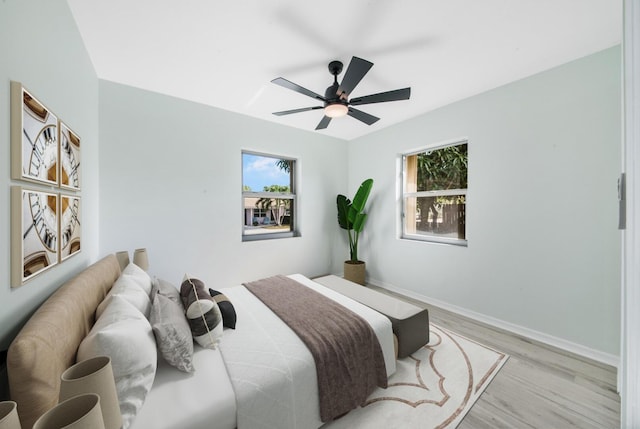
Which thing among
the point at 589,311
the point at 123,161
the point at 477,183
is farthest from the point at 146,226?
the point at 589,311

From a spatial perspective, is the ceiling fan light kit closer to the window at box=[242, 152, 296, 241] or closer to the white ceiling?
the white ceiling

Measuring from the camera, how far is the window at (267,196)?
338cm

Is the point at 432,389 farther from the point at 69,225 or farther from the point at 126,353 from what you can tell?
the point at 69,225

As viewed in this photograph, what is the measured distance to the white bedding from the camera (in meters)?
0.97

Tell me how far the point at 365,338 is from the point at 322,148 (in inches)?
122

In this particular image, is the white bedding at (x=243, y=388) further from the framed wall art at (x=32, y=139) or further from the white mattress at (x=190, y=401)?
the framed wall art at (x=32, y=139)

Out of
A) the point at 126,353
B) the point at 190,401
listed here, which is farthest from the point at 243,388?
the point at 126,353

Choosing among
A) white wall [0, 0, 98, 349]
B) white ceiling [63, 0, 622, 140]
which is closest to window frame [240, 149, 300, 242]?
white ceiling [63, 0, 622, 140]

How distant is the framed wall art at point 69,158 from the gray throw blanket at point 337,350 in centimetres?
155

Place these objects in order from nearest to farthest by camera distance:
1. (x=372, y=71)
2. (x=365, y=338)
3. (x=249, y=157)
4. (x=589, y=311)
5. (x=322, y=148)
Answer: (x=365, y=338) < (x=589, y=311) < (x=372, y=71) < (x=249, y=157) < (x=322, y=148)

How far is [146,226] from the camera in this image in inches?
101

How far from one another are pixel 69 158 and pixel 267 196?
223 cm

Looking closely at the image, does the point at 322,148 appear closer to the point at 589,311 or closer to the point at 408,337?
the point at 408,337

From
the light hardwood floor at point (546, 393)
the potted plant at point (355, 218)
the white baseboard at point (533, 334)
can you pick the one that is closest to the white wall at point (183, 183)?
the potted plant at point (355, 218)
